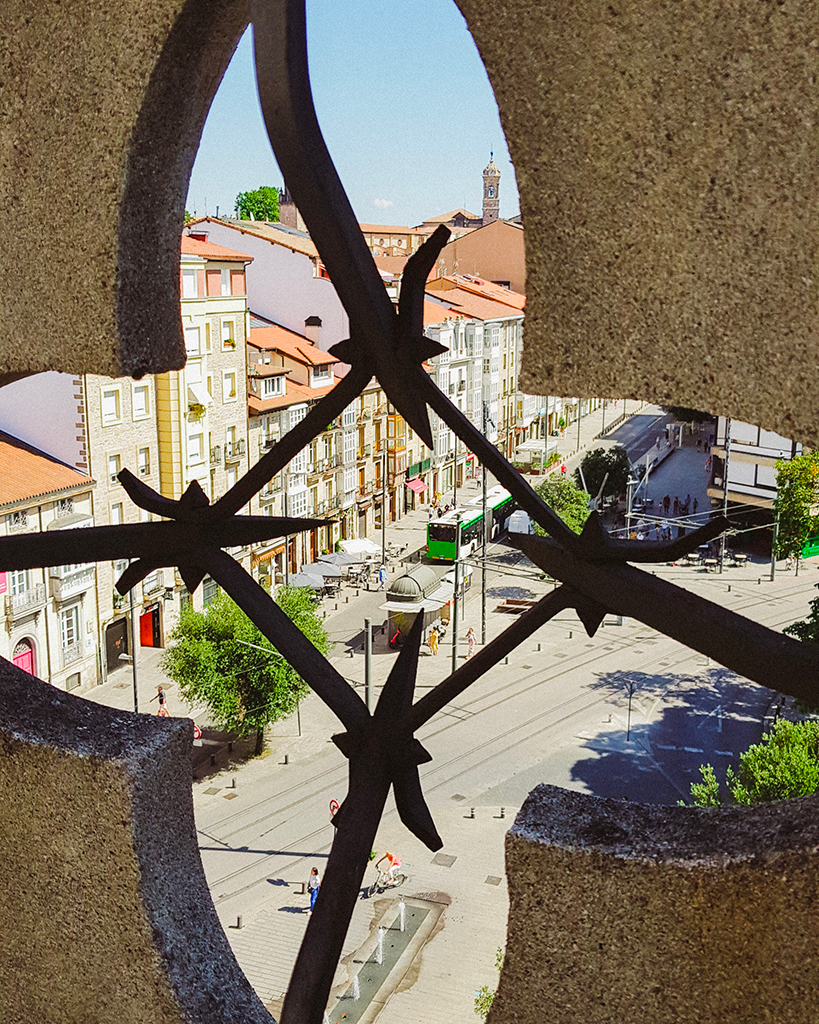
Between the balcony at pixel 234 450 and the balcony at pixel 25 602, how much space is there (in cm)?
977

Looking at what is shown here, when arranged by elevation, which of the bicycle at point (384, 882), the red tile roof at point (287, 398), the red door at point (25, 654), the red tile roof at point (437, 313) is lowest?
the bicycle at point (384, 882)

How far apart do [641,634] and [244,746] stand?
14896 mm

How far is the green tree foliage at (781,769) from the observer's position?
1747 centimetres

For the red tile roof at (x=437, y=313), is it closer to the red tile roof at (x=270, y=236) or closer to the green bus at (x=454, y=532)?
the red tile roof at (x=270, y=236)

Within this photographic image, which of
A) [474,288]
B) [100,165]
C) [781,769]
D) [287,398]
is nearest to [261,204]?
[474,288]

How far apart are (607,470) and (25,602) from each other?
2814cm

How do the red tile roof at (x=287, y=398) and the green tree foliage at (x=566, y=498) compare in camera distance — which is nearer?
the red tile roof at (x=287, y=398)

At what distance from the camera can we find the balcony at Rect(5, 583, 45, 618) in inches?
1097

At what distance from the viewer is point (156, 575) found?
34219 millimetres

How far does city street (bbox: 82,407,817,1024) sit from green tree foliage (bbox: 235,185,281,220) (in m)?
53.9

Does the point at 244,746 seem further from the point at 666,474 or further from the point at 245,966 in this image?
the point at 666,474

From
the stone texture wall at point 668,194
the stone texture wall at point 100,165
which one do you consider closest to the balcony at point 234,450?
the stone texture wall at point 100,165

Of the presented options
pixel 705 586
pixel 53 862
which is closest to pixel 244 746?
pixel 705 586

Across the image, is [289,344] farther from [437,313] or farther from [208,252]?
[437,313]
